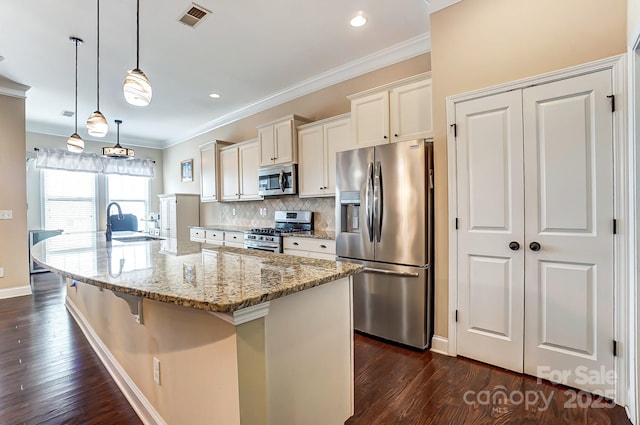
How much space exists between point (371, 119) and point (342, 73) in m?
1.10

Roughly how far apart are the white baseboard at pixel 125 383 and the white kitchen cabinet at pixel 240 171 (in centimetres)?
267

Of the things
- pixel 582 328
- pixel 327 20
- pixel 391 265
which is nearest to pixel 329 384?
pixel 391 265

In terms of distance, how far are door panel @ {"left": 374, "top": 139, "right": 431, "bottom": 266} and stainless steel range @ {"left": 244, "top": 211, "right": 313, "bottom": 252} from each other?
1.54 metres

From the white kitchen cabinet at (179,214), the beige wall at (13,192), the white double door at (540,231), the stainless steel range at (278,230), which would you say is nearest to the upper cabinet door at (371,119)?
the white double door at (540,231)

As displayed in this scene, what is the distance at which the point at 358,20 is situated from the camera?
2686mm

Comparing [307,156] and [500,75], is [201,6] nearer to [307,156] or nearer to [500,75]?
[307,156]

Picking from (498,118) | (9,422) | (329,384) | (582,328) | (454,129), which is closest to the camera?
(329,384)

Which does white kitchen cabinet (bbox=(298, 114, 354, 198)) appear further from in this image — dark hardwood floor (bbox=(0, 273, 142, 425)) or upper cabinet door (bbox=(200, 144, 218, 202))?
dark hardwood floor (bbox=(0, 273, 142, 425))

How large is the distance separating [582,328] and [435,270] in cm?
95

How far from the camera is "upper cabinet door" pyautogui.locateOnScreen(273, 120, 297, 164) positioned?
394cm

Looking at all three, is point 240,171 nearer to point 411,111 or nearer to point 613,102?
point 411,111

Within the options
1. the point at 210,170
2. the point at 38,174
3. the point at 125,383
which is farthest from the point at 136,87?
the point at 38,174

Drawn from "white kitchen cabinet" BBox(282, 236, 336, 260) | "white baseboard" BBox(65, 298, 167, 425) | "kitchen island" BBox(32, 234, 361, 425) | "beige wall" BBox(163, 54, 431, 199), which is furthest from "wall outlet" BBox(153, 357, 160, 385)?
"beige wall" BBox(163, 54, 431, 199)

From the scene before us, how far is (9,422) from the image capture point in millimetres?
1684
